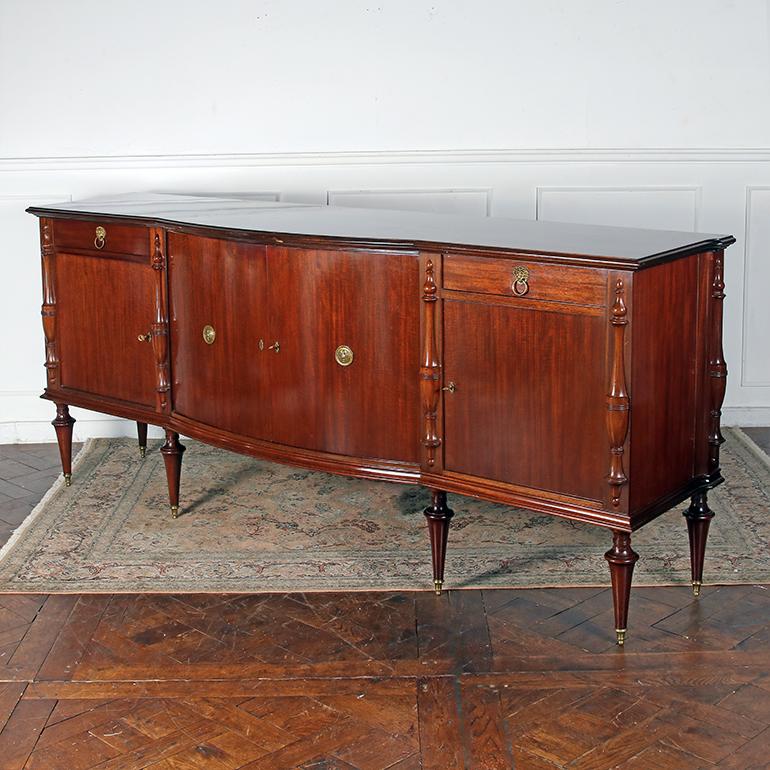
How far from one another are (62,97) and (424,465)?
104 inches

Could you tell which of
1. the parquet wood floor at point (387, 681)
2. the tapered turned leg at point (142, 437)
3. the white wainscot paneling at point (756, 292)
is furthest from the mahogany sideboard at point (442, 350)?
the white wainscot paneling at point (756, 292)

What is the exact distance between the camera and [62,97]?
5246 mm

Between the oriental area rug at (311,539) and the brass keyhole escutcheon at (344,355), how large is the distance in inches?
27.7

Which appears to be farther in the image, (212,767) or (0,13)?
(0,13)

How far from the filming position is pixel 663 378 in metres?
3.28

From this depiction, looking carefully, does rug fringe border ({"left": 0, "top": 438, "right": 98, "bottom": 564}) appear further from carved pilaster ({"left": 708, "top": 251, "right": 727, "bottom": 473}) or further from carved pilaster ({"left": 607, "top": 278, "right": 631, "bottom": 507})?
carved pilaster ({"left": 708, "top": 251, "right": 727, "bottom": 473})

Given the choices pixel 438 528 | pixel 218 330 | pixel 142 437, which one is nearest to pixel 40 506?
pixel 142 437

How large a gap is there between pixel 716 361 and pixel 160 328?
1815mm

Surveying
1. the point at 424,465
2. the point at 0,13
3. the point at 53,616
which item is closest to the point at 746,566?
the point at 424,465

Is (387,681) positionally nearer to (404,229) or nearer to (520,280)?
(520,280)

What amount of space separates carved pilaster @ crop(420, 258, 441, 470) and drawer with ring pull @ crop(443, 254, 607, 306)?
0.05 metres

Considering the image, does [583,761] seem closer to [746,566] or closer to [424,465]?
[424,465]

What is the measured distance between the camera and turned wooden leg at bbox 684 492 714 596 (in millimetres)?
3613

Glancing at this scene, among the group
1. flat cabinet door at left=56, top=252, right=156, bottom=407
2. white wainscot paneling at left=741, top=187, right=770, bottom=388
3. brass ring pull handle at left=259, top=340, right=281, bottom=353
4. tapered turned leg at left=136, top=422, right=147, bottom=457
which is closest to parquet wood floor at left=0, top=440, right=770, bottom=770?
brass ring pull handle at left=259, top=340, right=281, bottom=353
